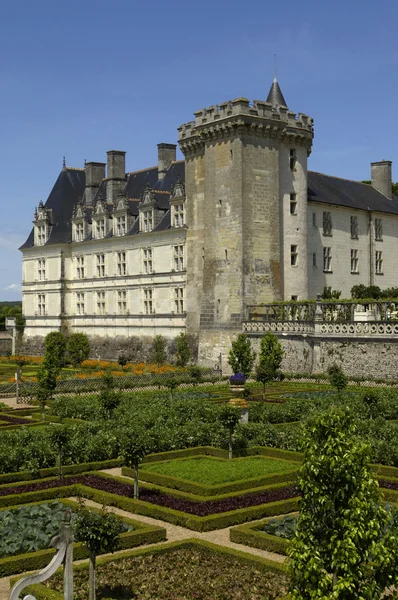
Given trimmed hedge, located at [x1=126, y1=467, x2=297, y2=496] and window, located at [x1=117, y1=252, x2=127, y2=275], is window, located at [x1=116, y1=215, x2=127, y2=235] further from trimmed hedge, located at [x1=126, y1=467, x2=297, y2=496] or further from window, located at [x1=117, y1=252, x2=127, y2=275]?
trimmed hedge, located at [x1=126, y1=467, x2=297, y2=496]

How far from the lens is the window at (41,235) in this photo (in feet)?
196

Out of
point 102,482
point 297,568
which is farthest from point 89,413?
point 297,568

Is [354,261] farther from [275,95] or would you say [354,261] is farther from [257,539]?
[257,539]

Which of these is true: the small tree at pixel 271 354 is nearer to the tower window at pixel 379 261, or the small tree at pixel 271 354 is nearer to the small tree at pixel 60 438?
the tower window at pixel 379 261

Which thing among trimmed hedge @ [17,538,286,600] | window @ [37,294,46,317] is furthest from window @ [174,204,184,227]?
trimmed hedge @ [17,538,286,600]

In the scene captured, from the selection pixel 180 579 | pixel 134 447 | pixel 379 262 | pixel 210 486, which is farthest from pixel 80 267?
pixel 180 579

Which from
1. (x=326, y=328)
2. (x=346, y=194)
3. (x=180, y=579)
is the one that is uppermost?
(x=346, y=194)

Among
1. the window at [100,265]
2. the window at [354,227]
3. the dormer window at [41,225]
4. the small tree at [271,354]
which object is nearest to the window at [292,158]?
the window at [354,227]

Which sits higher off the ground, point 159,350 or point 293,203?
point 293,203

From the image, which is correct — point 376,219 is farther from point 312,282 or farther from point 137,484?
point 137,484

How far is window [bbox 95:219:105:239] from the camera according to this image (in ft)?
180

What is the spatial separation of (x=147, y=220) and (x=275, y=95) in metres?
10.9

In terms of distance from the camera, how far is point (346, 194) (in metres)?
51.2

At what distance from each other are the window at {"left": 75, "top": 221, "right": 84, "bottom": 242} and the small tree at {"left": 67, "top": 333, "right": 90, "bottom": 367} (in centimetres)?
783
